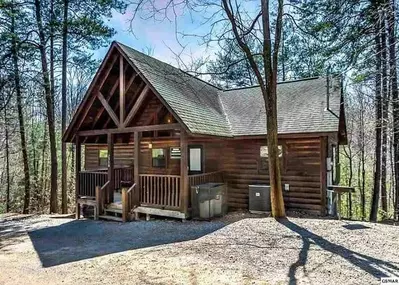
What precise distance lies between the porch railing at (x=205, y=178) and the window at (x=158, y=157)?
261cm

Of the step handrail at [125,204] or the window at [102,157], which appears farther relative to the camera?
the window at [102,157]

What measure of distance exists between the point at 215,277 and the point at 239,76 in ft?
65.8

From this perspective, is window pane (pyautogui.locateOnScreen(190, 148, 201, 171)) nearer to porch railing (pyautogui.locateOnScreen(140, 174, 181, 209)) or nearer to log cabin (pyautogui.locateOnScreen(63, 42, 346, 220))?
log cabin (pyautogui.locateOnScreen(63, 42, 346, 220))

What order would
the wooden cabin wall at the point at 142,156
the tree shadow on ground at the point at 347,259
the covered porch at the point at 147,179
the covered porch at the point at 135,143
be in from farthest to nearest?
the wooden cabin wall at the point at 142,156, the covered porch at the point at 135,143, the covered porch at the point at 147,179, the tree shadow on ground at the point at 347,259

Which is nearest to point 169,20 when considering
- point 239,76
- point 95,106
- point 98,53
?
point 95,106

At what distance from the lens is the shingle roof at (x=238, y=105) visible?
33.2ft

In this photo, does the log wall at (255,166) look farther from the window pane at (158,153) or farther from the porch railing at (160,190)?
the porch railing at (160,190)

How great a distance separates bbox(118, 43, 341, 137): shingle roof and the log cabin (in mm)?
42

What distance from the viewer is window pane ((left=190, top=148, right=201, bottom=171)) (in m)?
12.3

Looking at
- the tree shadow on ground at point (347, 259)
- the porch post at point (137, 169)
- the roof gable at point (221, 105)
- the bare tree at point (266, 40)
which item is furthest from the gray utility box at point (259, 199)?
the porch post at point (137, 169)

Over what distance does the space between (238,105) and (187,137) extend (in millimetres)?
5235

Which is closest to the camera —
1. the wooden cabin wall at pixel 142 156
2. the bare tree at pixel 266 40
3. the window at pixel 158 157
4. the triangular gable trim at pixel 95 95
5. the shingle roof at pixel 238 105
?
the bare tree at pixel 266 40

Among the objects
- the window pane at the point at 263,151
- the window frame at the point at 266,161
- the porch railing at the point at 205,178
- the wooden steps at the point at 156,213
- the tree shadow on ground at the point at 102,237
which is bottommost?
the tree shadow on ground at the point at 102,237

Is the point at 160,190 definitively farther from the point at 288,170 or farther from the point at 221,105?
the point at 221,105
